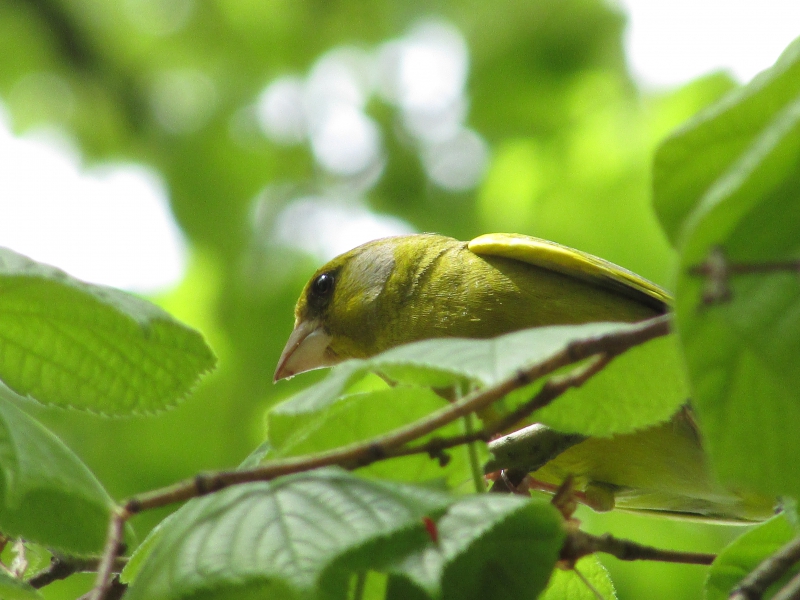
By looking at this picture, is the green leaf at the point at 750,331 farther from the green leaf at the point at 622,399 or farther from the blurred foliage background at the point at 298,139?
the blurred foliage background at the point at 298,139

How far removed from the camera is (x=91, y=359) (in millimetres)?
1956

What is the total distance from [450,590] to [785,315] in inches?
26.8

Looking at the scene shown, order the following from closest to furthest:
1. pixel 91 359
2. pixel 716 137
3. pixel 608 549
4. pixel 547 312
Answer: pixel 716 137, pixel 608 549, pixel 91 359, pixel 547 312

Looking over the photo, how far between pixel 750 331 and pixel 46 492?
1317 mm

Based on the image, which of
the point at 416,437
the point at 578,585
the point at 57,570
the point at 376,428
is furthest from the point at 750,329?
the point at 57,570

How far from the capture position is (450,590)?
4.95ft

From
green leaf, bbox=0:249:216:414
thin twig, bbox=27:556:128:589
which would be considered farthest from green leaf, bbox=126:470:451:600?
thin twig, bbox=27:556:128:589

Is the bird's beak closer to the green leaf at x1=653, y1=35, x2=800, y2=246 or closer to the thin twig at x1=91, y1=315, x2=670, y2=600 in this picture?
the thin twig at x1=91, y1=315, x2=670, y2=600

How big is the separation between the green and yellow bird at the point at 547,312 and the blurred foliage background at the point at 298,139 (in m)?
2.95

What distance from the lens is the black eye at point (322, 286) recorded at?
4703 millimetres

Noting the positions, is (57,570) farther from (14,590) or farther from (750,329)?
Result: (750,329)

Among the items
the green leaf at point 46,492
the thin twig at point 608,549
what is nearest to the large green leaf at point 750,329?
the thin twig at point 608,549

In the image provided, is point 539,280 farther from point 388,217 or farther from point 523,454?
point 388,217

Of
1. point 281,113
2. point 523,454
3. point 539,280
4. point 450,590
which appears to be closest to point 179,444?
point 281,113
